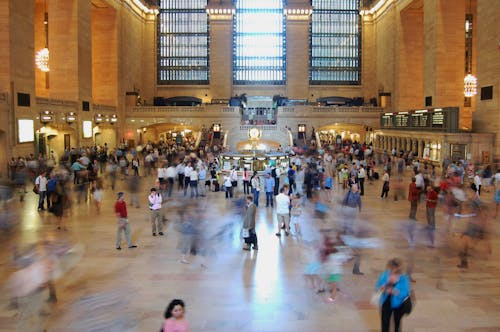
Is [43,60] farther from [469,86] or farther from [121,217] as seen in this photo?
[469,86]

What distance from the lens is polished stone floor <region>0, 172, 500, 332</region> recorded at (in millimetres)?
6449

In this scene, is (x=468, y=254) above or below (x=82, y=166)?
below

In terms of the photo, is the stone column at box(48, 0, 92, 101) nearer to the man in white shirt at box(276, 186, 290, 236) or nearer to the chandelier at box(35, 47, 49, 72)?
the chandelier at box(35, 47, 49, 72)

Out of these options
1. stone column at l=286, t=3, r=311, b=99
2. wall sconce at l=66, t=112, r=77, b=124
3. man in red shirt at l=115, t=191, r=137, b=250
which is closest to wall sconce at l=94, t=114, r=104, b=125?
wall sconce at l=66, t=112, r=77, b=124

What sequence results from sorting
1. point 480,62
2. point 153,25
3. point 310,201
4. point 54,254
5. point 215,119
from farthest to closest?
point 153,25, point 215,119, point 480,62, point 310,201, point 54,254

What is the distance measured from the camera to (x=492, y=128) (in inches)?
967

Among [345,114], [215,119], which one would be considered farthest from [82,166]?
[345,114]

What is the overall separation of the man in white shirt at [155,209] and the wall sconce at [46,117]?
16.5 m

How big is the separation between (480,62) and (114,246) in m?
22.9

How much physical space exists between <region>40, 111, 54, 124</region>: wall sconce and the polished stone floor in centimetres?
1449

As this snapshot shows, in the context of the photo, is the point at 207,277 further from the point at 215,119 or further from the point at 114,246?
the point at 215,119

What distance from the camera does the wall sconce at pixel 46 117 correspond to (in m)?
25.4

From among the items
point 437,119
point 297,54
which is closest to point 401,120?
point 437,119

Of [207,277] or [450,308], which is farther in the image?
[207,277]
